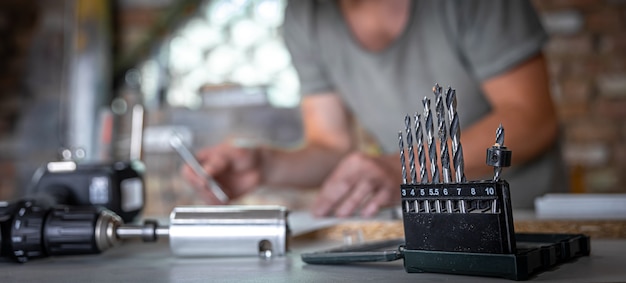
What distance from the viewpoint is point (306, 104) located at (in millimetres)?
1463

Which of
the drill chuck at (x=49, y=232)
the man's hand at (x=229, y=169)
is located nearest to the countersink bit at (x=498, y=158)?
the drill chuck at (x=49, y=232)

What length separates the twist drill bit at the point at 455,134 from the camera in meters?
0.33

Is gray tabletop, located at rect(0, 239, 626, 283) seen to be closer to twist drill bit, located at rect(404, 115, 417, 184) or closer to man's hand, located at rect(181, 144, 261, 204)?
twist drill bit, located at rect(404, 115, 417, 184)

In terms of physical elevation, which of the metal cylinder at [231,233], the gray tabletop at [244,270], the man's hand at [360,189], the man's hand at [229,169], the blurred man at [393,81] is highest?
the blurred man at [393,81]

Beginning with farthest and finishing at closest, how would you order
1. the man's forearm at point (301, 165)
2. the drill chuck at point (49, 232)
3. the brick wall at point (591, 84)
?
1. the brick wall at point (591, 84)
2. the man's forearm at point (301, 165)
3. the drill chuck at point (49, 232)

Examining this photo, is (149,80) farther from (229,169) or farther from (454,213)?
(454,213)

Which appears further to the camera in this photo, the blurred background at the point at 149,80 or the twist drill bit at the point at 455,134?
the blurred background at the point at 149,80

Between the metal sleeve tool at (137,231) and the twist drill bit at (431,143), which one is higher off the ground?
the twist drill bit at (431,143)

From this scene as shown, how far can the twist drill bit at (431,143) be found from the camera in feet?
1.10

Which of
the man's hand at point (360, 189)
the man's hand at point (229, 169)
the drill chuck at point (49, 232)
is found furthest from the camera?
Result: the man's hand at point (229, 169)

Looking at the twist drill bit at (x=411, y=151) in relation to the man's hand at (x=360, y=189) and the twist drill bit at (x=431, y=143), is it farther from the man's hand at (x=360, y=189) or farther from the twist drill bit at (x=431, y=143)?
the man's hand at (x=360, y=189)

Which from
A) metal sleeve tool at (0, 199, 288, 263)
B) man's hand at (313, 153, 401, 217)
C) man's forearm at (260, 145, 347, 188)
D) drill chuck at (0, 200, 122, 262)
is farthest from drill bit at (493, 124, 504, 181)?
man's forearm at (260, 145, 347, 188)

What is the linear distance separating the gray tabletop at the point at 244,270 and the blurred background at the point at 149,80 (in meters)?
1.47

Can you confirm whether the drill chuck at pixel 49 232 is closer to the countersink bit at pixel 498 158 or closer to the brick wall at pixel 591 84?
the countersink bit at pixel 498 158
